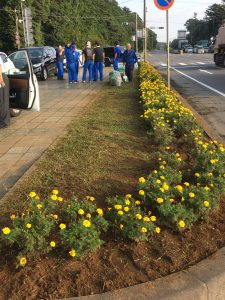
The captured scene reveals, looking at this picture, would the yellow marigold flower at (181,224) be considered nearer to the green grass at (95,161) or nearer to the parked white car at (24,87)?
the green grass at (95,161)

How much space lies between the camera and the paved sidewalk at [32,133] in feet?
16.5

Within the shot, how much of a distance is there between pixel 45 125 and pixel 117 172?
11.9 feet

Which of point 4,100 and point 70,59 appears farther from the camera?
point 70,59

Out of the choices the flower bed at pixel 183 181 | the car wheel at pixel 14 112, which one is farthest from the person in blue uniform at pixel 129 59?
the flower bed at pixel 183 181

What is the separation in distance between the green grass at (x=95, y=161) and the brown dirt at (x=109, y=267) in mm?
908

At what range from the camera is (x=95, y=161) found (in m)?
5.02

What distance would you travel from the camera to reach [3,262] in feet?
9.28

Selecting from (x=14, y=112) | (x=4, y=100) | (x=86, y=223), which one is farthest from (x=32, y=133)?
(x=86, y=223)

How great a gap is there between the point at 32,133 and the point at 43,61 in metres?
12.5

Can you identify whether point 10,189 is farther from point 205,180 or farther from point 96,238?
point 205,180

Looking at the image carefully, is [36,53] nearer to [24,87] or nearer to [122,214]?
[24,87]

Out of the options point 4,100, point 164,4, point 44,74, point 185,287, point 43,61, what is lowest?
point 185,287

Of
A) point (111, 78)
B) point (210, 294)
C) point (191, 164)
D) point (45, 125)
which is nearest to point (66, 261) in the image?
point (210, 294)

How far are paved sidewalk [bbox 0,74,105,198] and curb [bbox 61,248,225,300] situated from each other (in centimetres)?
211
